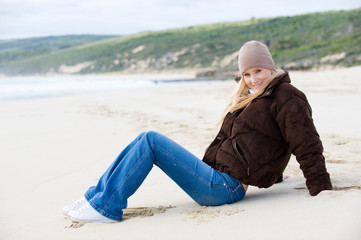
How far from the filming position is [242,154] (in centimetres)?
270

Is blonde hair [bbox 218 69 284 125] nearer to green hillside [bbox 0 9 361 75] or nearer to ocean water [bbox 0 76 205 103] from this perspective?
ocean water [bbox 0 76 205 103]

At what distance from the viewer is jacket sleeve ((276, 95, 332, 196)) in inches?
100

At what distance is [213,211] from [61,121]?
6.04m

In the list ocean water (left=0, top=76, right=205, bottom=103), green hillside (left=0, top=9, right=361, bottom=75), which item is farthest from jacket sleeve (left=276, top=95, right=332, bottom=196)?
green hillside (left=0, top=9, right=361, bottom=75)

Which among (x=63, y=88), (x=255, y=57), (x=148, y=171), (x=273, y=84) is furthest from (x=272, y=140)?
(x=63, y=88)

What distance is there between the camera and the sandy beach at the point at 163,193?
2299 millimetres

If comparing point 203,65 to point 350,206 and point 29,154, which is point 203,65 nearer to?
point 29,154

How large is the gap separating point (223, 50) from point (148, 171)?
1679 inches

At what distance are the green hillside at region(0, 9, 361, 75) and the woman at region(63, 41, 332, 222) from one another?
61.9 ft

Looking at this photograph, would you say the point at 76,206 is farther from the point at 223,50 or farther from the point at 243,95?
the point at 223,50

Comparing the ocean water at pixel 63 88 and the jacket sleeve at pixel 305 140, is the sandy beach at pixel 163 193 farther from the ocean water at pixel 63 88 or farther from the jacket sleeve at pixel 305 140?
the ocean water at pixel 63 88

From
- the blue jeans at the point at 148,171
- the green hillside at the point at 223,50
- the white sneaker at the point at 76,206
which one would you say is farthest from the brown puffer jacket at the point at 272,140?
the green hillside at the point at 223,50

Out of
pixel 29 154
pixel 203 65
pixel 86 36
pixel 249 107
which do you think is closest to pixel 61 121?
pixel 29 154

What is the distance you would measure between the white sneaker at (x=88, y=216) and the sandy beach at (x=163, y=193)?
0.04 meters
